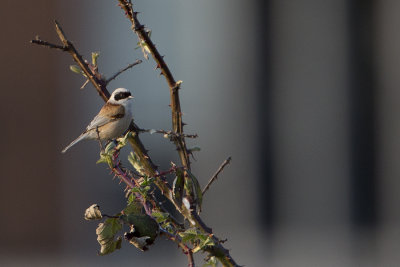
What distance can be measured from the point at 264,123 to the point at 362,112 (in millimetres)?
1240

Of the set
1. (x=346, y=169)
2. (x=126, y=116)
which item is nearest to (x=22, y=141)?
(x=346, y=169)

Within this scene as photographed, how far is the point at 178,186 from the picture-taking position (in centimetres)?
163

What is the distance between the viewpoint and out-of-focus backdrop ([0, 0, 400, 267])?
9500 millimetres

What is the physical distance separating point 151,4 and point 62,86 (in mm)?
1425

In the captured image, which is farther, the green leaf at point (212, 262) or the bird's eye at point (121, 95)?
the bird's eye at point (121, 95)

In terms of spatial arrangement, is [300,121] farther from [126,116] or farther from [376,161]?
[126,116]

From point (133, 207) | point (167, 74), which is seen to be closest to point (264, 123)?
point (167, 74)

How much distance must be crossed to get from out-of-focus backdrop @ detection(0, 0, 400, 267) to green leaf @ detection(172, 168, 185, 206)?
7.61m

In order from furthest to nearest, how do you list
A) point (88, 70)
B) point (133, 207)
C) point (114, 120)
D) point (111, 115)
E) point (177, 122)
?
1. point (111, 115)
2. point (114, 120)
3. point (88, 70)
4. point (177, 122)
5. point (133, 207)

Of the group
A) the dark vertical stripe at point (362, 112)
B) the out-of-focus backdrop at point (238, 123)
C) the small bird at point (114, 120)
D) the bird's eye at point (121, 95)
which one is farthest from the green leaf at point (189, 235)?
the dark vertical stripe at point (362, 112)

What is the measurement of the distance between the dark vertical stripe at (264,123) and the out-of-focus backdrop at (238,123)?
0.01 metres

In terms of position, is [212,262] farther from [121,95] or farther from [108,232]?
[121,95]

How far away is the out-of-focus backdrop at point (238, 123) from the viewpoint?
9.50 m

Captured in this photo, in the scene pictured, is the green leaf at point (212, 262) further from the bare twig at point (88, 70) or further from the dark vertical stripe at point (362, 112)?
the dark vertical stripe at point (362, 112)
